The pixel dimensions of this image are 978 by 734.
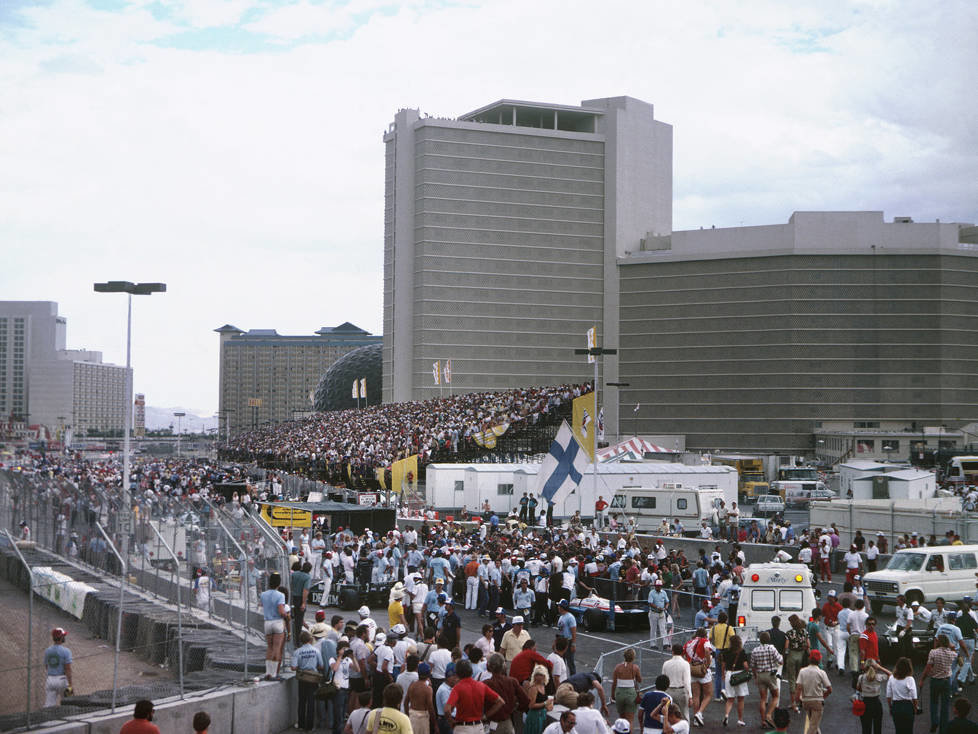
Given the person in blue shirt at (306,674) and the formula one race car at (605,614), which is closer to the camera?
the person in blue shirt at (306,674)

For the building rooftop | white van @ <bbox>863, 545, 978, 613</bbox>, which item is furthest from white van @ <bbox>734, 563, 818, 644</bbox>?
Answer: the building rooftop

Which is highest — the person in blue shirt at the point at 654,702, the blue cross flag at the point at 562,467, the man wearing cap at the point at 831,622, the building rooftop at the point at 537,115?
the building rooftop at the point at 537,115

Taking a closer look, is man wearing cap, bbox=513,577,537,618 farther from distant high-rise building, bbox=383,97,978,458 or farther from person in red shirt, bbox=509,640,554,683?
distant high-rise building, bbox=383,97,978,458

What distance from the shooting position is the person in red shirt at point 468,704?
424 inches

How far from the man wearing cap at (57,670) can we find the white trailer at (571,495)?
28094 mm

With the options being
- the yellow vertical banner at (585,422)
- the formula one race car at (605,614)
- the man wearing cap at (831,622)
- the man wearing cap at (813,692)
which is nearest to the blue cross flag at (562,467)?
the yellow vertical banner at (585,422)

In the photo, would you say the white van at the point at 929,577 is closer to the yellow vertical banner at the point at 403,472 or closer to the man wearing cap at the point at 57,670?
the man wearing cap at the point at 57,670

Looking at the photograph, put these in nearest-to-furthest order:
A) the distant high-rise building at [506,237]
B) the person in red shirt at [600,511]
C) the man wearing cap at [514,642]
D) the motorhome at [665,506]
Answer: the man wearing cap at [514,642] < the motorhome at [665,506] < the person in red shirt at [600,511] < the distant high-rise building at [506,237]

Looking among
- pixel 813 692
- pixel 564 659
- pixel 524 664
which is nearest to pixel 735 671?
pixel 813 692

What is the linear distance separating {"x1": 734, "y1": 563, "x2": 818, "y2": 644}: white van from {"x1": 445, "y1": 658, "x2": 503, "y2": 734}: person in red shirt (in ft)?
29.0

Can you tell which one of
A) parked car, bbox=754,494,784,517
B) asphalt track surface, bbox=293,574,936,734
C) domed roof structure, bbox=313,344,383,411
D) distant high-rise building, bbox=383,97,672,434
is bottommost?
asphalt track surface, bbox=293,574,936,734

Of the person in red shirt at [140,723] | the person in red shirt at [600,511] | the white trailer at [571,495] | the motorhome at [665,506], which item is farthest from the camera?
the white trailer at [571,495]

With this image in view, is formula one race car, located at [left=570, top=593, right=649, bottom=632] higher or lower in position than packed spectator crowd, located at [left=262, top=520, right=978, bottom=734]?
lower

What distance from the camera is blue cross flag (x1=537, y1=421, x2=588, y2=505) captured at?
1288 inches
